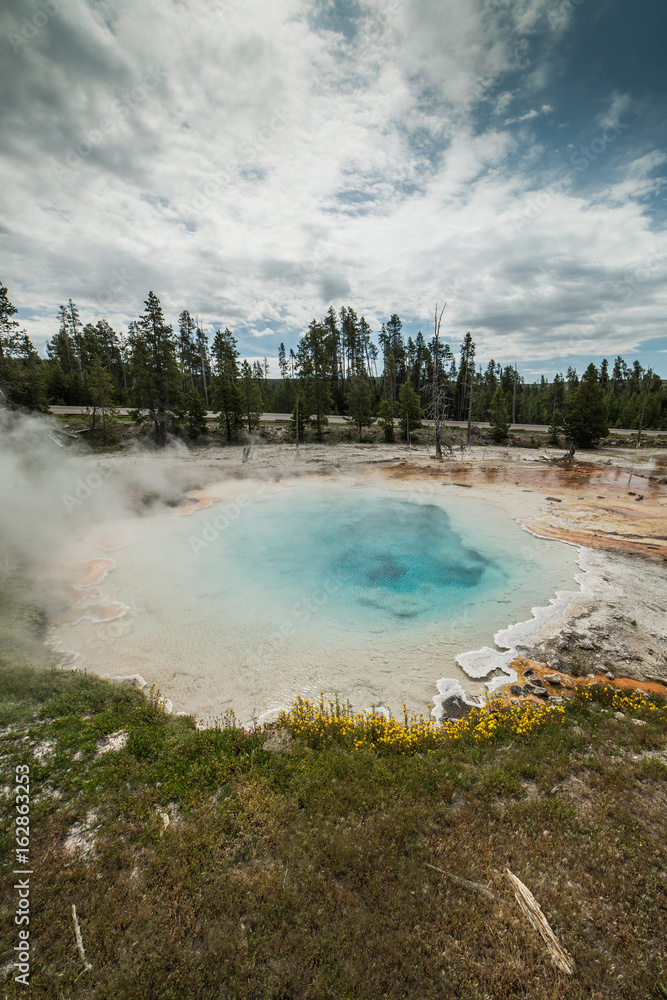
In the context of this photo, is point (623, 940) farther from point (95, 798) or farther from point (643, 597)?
point (643, 597)

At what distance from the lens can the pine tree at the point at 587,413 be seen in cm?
4388

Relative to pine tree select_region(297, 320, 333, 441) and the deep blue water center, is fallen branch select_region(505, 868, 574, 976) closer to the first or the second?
the deep blue water center

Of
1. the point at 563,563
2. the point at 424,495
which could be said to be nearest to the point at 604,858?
the point at 563,563

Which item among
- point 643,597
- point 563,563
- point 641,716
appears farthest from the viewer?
point 563,563

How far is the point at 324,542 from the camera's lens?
1836 centimetres

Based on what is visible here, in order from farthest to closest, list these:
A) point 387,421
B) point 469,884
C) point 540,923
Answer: point 387,421 → point 469,884 → point 540,923

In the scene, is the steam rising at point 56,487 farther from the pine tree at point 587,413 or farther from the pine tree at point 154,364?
the pine tree at point 587,413

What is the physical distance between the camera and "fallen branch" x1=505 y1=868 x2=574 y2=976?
3545 millimetres

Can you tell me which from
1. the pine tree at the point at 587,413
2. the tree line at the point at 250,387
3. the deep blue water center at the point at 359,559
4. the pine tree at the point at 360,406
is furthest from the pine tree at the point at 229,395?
the pine tree at the point at 587,413

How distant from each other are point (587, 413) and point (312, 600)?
153 ft

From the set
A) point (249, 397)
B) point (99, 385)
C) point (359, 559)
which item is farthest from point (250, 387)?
point (359, 559)

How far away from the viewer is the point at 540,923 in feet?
12.5

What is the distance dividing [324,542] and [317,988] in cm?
1515

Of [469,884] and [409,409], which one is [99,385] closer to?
[409,409]
